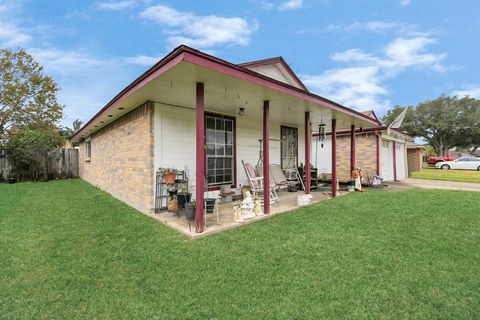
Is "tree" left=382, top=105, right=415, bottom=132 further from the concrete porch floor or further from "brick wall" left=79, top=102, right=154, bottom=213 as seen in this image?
"brick wall" left=79, top=102, right=154, bottom=213

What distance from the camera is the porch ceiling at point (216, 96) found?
401 centimetres

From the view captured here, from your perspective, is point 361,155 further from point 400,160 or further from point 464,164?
point 464,164

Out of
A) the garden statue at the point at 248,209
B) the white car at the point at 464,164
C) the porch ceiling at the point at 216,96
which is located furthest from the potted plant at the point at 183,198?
the white car at the point at 464,164

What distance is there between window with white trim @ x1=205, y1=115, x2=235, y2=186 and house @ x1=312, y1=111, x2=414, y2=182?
15.0 feet

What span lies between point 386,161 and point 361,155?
180 centimetres

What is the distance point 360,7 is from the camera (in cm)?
851

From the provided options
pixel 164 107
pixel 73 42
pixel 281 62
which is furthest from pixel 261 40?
pixel 73 42

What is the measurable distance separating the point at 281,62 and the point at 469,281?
25.5ft

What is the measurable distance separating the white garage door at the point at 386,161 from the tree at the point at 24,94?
22.4m

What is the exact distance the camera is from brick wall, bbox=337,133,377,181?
11391mm

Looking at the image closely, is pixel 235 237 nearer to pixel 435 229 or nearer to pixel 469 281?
pixel 469 281

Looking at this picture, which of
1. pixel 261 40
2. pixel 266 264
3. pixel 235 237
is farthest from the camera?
pixel 261 40

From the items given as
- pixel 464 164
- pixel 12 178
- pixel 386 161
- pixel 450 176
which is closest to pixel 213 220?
pixel 386 161

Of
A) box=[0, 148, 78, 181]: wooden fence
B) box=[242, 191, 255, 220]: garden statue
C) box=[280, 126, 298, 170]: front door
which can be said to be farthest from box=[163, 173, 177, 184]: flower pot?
box=[0, 148, 78, 181]: wooden fence
